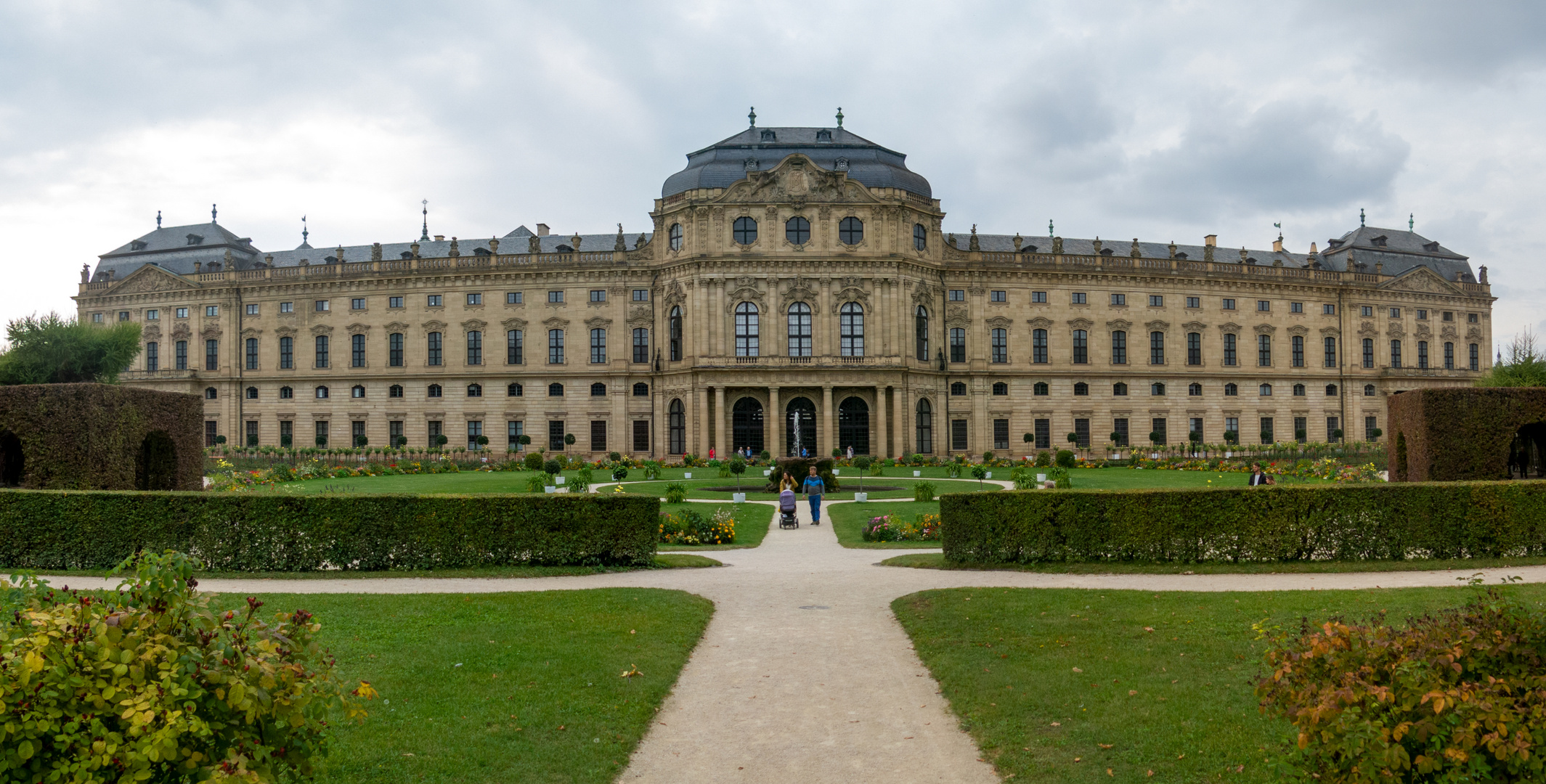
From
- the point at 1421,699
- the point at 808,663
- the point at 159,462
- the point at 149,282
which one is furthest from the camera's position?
the point at 149,282

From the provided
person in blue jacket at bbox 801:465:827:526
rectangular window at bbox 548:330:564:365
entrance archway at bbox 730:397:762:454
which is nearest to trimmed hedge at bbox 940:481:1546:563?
person in blue jacket at bbox 801:465:827:526

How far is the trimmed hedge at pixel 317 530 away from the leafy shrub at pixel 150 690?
1352 cm

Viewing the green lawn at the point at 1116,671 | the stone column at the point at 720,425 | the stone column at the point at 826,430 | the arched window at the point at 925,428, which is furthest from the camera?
the arched window at the point at 925,428

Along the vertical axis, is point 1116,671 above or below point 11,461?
below

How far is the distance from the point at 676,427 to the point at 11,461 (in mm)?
38744

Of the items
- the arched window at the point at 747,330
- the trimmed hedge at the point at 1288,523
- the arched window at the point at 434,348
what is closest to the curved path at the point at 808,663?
the trimmed hedge at the point at 1288,523

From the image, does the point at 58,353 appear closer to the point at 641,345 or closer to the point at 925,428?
the point at 641,345

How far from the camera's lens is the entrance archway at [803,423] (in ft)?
193

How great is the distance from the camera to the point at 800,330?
2323 inches

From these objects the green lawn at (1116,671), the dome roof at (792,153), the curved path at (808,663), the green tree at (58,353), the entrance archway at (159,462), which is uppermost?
the dome roof at (792,153)

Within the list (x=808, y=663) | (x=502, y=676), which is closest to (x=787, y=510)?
(x=808, y=663)

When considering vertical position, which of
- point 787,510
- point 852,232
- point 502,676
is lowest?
point 502,676

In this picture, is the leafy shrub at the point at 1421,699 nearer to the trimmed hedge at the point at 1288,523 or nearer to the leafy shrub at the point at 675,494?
the trimmed hedge at the point at 1288,523

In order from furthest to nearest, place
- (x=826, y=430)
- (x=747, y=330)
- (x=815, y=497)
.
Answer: (x=747, y=330) < (x=826, y=430) < (x=815, y=497)
